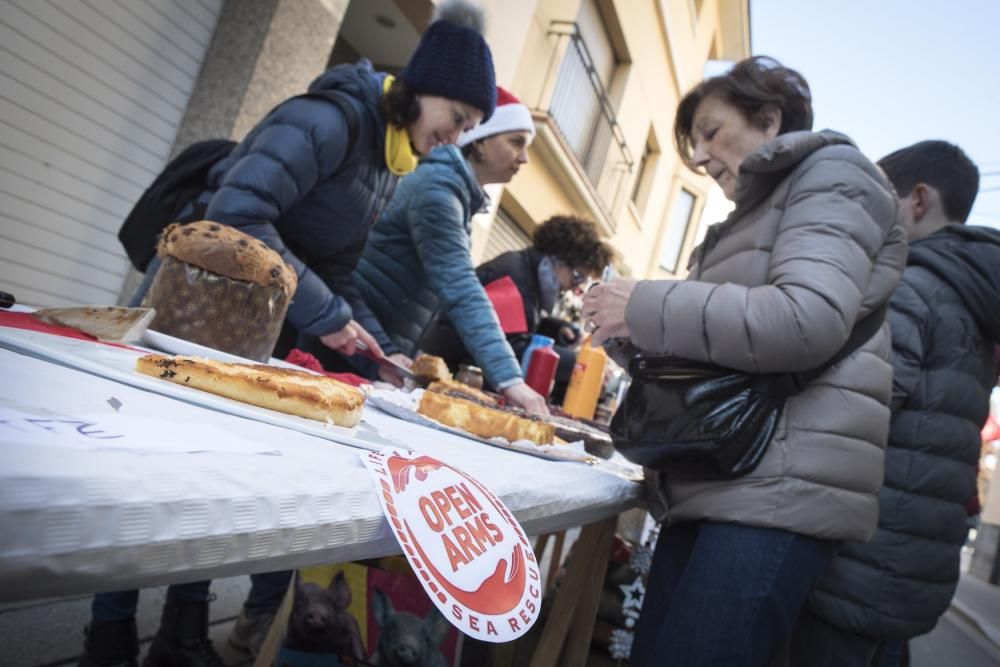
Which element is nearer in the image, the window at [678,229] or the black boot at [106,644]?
the black boot at [106,644]

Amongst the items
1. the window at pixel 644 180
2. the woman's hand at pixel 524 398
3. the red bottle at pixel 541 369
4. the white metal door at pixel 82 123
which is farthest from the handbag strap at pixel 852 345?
the window at pixel 644 180

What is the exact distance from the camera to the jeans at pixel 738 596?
1049mm

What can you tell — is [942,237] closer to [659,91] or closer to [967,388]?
[967,388]

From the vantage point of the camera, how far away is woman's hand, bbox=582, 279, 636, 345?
124 centimetres

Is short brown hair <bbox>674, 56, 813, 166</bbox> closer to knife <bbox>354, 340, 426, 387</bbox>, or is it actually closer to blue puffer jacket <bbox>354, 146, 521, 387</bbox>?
blue puffer jacket <bbox>354, 146, 521, 387</bbox>

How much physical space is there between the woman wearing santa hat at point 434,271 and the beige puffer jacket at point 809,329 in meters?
0.86

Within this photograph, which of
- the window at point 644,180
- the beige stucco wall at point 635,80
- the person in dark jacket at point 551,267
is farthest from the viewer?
the window at point 644,180

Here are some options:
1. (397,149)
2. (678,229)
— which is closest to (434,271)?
(397,149)

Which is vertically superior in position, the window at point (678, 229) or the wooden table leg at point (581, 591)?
the window at point (678, 229)

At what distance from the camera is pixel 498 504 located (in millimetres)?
630

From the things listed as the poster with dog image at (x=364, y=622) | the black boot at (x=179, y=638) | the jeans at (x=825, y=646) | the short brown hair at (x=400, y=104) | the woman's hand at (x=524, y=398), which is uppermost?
the short brown hair at (x=400, y=104)

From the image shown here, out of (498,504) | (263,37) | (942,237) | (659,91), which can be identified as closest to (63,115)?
(263,37)

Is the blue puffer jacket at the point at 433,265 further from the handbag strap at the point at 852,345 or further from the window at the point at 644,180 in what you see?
the window at the point at 644,180

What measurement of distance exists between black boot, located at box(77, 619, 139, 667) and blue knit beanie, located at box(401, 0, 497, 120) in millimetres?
1647
